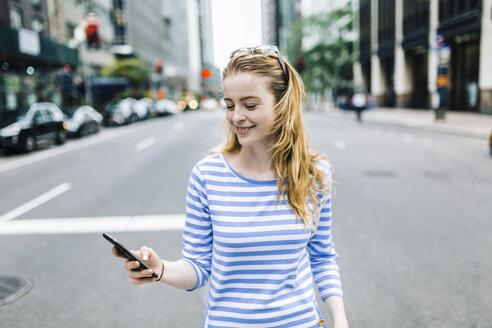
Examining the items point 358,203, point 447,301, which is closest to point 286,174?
point 447,301

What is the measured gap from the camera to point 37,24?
113 ft

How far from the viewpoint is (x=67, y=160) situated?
14.6 m

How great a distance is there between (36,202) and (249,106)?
7667 millimetres

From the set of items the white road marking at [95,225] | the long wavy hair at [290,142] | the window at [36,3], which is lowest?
the white road marking at [95,225]

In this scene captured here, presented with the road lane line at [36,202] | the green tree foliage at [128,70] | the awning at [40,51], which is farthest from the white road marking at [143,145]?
the green tree foliage at [128,70]

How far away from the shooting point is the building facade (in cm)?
2680

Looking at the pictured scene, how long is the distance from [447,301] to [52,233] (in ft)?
16.2

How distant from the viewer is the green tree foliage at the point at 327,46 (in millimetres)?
56562

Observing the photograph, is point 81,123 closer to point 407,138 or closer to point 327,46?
point 407,138

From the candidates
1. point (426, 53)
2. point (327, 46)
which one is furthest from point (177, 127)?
point (327, 46)

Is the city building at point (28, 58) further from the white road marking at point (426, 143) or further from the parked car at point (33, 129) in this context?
the white road marking at point (426, 143)

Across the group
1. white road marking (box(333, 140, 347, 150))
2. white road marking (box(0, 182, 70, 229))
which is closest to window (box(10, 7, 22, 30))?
white road marking (box(333, 140, 347, 150))

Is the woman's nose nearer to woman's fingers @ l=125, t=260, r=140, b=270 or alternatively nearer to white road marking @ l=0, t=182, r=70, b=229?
woman's fingers @ l=125, t=260, r=140, b=270

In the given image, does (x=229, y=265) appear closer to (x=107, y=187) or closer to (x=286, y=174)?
(x=286, y=174)
